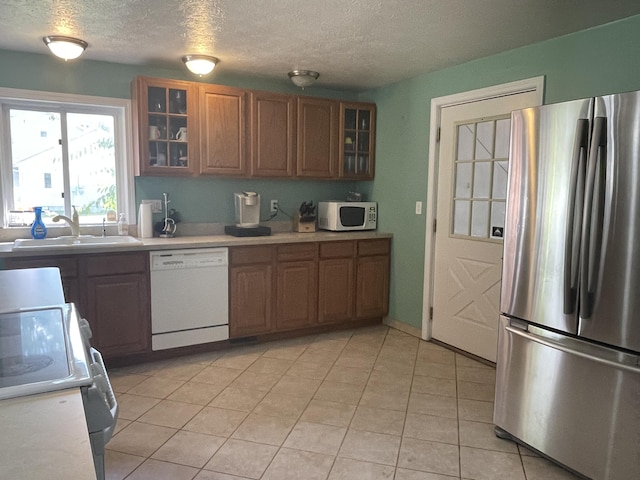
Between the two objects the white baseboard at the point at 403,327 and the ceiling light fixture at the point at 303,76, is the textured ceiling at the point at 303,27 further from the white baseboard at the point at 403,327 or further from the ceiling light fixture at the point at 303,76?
the white baseboard at the point at 403,327

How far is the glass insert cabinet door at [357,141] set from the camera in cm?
437

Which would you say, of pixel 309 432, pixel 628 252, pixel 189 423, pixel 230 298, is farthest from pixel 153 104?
pixel 628 252

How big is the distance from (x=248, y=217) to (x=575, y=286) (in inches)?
105

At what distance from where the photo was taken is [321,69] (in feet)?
12.4

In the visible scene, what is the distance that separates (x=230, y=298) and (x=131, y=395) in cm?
103

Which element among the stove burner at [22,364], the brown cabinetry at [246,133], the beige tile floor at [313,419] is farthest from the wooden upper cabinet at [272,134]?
the stove burner at [22,364]

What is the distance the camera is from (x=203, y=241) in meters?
3.52

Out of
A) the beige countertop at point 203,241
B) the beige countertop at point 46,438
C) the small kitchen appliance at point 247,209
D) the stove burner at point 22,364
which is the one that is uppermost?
the small kitchen appliance at point 247,209

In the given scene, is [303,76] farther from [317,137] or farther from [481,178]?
[481,178]

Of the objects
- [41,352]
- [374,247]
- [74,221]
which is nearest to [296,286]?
[374,247]

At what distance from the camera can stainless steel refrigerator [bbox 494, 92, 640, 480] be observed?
185 centimetres

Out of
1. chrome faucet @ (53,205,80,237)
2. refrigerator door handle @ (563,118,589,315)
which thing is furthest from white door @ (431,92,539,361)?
chrome faucet @ (53,205,80,237)

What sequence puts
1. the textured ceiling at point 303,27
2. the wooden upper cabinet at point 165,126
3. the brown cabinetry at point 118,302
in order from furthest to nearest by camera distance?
the wooden upper cabinet at point 165,126, the brown cabinetry at point 118,302, the textured ceiling at point 303,27

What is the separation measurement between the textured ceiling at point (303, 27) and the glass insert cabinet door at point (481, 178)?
550 millimetres
